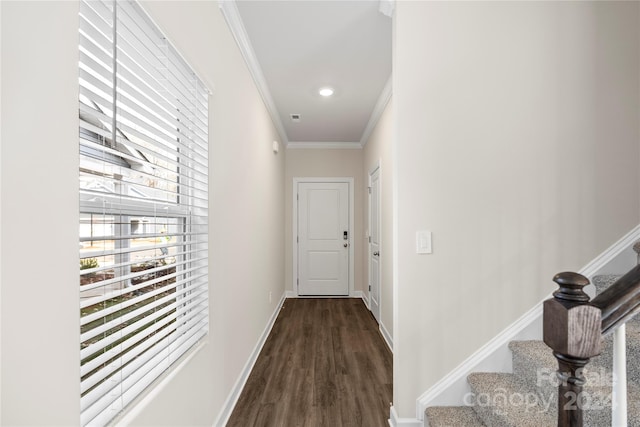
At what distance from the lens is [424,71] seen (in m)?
1.87

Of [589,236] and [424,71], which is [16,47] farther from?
[589,236]

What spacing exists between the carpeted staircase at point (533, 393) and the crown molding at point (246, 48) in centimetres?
250

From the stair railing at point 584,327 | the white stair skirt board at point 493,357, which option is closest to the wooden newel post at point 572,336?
the stair railing at point 584,327

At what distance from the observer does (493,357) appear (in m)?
1.86

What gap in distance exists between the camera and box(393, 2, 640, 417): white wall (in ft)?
6.14

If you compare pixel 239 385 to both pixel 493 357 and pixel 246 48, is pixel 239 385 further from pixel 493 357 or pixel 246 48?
pixel 246 48

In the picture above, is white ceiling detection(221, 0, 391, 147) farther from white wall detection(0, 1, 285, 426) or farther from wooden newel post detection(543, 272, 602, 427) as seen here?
wooden newel post detection(543, 272, 602, 427)

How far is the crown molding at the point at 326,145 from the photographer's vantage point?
547 centimetres

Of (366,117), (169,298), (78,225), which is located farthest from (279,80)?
(78,225)

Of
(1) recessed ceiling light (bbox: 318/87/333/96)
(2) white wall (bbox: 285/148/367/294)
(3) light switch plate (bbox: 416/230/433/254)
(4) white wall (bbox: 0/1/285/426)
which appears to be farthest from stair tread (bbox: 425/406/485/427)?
(2) white wall (bbox: 285/148/367/294)

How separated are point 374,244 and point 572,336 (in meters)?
3.84

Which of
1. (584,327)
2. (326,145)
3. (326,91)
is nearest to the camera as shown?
(584,327)

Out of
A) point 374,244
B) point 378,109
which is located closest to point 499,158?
point 378,109

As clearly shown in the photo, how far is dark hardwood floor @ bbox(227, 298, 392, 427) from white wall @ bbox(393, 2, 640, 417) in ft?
1.57
